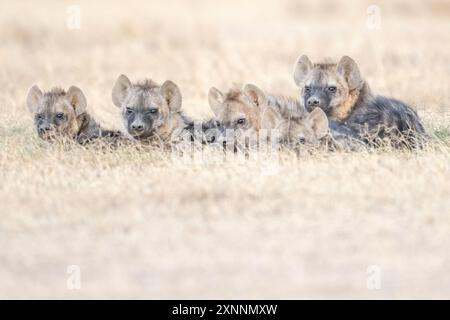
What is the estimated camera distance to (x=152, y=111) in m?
11.4

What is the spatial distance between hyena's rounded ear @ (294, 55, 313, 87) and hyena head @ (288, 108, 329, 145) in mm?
1320

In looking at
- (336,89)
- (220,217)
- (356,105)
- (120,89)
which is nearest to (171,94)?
(120,89)

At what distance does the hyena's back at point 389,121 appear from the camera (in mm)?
11273

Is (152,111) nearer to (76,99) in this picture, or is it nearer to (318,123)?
(76,99)

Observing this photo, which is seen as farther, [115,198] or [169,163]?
[169,163]

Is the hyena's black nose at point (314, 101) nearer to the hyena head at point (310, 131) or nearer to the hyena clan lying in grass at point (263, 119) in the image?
the hyena clan lying in grass at point (263, 119)

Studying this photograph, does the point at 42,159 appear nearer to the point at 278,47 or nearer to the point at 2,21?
the point at 278,47

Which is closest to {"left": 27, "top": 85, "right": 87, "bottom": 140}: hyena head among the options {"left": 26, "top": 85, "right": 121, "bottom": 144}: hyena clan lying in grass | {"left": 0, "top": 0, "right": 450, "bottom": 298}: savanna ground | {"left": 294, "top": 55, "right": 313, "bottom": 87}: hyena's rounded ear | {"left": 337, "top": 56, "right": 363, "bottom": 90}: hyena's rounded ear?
{"left": 26, "top": 85, "right": 121, "bottom": 144}: hyena clan lying in grass

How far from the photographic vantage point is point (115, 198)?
972 cm

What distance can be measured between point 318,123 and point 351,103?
936mm

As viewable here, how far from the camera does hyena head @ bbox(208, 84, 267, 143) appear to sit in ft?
36.8

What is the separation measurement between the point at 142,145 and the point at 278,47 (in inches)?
320

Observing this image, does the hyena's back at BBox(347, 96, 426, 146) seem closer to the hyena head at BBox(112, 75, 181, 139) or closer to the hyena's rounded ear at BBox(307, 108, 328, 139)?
the hyena's rounded ear at BBox(307, 108, 328, 139)

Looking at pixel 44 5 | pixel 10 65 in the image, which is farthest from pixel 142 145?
pixel 44 5
